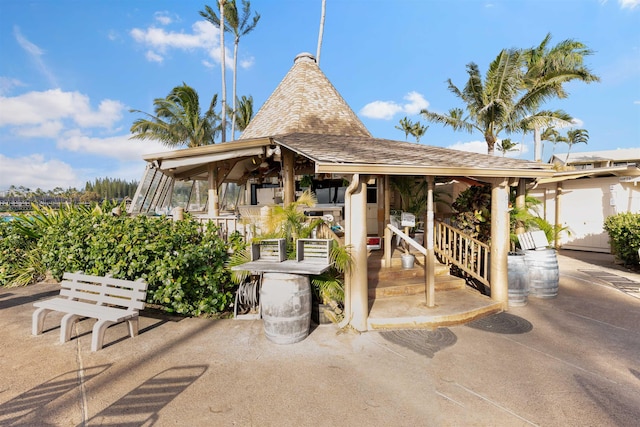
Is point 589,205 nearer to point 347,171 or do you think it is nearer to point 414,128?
point 347,171

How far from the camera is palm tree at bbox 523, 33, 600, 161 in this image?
16.0 metres

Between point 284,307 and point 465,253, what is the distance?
4.45m

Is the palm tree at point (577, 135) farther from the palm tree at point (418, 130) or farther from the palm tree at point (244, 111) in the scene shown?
the palm tree at point (244, 111)

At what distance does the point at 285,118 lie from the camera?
10148 mm

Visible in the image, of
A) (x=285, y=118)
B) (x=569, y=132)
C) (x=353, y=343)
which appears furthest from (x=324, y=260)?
(x=569, y=132)

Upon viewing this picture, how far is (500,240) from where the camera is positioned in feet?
18.3

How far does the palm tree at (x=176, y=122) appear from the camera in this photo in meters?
25.2

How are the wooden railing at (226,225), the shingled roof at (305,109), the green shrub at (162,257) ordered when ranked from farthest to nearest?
the shingled roof at (305,109) → the wooden railing at (226,225) → the green shrub at (162,257)

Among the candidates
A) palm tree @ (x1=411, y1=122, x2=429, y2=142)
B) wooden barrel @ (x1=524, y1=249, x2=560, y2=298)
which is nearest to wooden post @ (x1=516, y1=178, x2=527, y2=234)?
wooden barrel @ (x1=524, y1=249, x2=560, y2=298)

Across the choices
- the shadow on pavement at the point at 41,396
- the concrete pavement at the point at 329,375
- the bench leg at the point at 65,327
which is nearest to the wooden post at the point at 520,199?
the concrete pavement at the point at 329,375

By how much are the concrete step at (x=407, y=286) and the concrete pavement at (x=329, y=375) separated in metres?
1.13

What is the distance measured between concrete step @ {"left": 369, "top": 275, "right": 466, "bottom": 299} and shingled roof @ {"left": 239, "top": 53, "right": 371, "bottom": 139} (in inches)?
222

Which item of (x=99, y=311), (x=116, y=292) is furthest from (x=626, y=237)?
(x=99, y=311)

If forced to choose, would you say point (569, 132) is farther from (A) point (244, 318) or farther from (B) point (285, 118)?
(A) point (244, 318)
